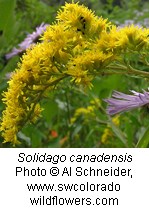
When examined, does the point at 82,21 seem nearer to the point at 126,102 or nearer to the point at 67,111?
the point at 126,102

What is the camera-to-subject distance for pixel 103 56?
896 millimetres

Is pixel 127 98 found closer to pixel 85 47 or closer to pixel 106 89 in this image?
pixel 85 47

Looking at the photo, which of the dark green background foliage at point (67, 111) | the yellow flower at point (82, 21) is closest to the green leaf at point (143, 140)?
the dark green background foliage at point (67, 111)

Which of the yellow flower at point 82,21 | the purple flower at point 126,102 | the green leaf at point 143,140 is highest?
the yellow flower at point 82,21

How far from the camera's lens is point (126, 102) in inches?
39.3

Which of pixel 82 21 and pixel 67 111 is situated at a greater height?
pixel 82 21

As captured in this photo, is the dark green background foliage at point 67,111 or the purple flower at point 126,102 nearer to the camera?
the purple flower at point 126,102

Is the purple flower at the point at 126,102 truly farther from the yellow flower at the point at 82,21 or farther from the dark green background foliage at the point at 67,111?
the yellow flower at the point at 82,21

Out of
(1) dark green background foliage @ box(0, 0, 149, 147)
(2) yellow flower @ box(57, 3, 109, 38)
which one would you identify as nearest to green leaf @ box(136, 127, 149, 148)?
(1) dark green background foliage @ box(0, 0, 149, 147)

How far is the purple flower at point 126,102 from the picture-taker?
969mm

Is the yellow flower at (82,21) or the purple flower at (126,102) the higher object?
the yellow flower at (82,21)

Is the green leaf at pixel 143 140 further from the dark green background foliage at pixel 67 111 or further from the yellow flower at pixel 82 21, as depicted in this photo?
the yellow flower at pixel 82 21

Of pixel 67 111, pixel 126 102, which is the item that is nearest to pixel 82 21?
pixel 126 102
